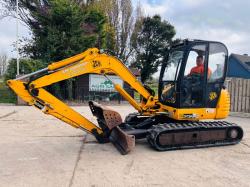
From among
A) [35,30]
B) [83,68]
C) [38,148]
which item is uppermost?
[35,30]

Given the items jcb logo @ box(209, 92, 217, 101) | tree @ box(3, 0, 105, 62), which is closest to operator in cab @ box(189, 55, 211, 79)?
jcb logo @ box(209, 92, 217, 101)

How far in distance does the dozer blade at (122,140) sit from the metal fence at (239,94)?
8.85 m

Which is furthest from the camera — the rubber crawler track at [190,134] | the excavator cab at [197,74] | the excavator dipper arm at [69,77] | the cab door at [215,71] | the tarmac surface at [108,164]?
the cab door at [215,71]

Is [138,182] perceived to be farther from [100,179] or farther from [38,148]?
[38,148]

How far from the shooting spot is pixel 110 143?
6387mm

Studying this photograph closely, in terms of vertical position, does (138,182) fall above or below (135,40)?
below

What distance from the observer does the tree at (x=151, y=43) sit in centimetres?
3145

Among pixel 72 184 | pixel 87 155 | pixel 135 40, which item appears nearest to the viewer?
pixel 72 184

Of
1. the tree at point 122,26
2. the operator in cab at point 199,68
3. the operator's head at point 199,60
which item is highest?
the tree at point 122,26

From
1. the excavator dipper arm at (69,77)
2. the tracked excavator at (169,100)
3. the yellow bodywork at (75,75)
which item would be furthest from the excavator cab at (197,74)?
the excavator dipper arm at (69,77)

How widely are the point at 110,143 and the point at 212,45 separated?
11.5 feet

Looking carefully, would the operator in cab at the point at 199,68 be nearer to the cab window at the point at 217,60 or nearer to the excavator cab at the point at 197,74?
the excavator cab at the point at 197,74

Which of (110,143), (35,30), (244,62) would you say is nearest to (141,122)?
(110,143)

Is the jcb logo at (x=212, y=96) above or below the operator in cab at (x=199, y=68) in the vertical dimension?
below
